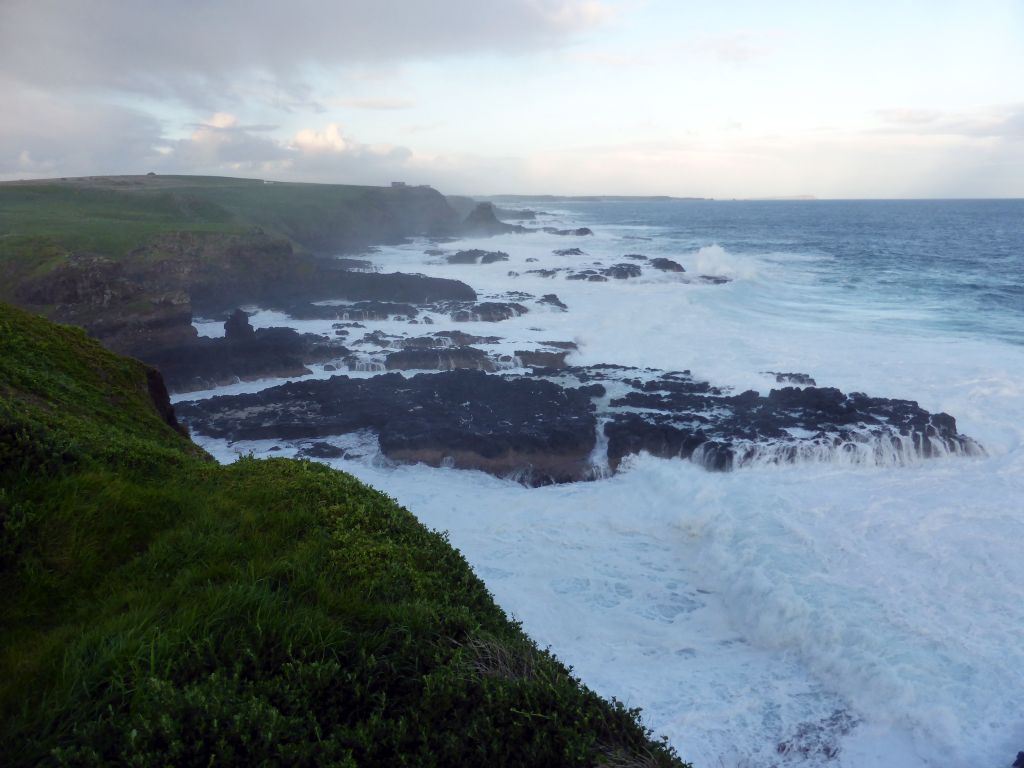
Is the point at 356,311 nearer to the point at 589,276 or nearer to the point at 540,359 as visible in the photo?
the point at 540,359

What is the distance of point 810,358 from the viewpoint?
1013 inches

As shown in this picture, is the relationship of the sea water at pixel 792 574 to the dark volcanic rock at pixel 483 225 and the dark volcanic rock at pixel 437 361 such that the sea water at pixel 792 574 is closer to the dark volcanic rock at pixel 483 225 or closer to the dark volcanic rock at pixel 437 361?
the dark volcanic rock at pixel 437 361

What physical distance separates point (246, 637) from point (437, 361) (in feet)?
72.1

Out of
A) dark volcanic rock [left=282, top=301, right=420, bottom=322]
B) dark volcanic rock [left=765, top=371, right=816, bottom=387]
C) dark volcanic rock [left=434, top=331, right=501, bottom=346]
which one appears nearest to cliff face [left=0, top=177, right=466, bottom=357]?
dark volcanic rock [left=282, top=301, right=420, bottom=322]

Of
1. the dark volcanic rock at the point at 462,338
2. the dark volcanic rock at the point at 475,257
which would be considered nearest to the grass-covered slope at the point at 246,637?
the dark volcanic rock at the point at 462,338

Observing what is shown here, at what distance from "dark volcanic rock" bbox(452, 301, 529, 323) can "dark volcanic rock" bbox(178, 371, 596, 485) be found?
11.0m

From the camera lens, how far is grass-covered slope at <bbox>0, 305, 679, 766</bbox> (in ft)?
11.4

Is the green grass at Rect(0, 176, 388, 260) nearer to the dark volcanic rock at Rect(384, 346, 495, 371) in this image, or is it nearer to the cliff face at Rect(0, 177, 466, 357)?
the cliff face at Rect(0, 177, 466, 357)

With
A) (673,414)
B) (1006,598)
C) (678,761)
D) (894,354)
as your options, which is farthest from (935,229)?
(678,761)

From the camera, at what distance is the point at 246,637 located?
13.5 feet

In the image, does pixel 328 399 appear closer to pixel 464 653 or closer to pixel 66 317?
pixel 66 317

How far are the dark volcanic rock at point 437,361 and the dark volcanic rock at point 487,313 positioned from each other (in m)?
7.84

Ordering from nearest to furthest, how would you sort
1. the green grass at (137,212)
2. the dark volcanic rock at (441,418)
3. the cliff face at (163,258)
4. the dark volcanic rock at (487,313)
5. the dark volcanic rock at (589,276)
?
the dark volcanic rock at (441,418) < the cliff face at (163,258) < the green grass at (137,212) < the dark volcanic rock at (487,313) < the dark volcanic rock at (589,276)

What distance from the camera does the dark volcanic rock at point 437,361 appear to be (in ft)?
84.8
